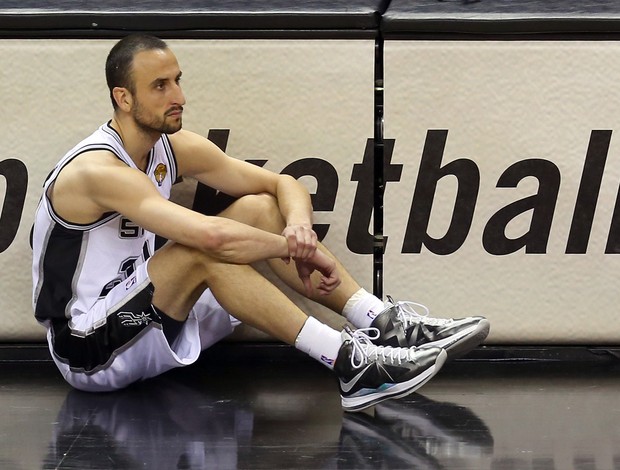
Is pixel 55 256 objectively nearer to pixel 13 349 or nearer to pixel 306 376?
pixel 13 349

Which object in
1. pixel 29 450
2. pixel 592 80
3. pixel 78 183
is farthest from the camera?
pixel 592 80

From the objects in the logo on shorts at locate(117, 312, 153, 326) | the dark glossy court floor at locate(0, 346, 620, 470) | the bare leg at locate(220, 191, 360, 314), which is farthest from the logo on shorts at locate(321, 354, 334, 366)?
the logo on shorts at locate(117, 312, 153, 326)

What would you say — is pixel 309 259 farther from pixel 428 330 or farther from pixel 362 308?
pixel 428 330

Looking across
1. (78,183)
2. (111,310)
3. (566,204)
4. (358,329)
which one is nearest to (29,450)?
(111,310)

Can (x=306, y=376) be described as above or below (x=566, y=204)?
below

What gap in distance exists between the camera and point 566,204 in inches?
125

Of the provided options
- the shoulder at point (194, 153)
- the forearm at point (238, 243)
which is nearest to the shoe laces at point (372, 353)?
the forearm at point (238, 243)

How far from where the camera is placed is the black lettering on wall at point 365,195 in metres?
3.16

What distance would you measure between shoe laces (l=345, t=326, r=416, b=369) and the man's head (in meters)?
0.72

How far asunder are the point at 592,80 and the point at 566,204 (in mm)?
358

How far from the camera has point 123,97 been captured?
287 centimetres

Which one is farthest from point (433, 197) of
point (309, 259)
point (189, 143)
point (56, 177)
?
point (56, 177)

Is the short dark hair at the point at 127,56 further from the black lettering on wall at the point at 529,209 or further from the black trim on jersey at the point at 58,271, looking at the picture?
the black lettering on wall at the point at 529,209

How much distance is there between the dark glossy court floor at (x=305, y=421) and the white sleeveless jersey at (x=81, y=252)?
27 cm
